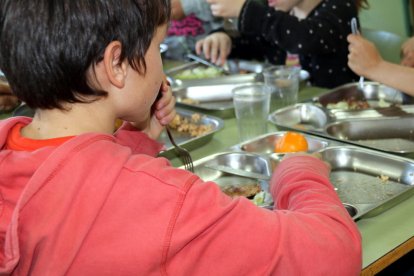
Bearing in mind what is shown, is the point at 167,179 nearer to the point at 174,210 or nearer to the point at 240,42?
the point at 174,210

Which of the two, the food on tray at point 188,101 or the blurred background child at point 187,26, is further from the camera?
the blurred background child at point 187,26

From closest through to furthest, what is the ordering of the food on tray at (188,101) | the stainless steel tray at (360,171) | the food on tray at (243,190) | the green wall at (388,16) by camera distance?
1. the stainless steel tray at (360,171)
2. the food on tray at (243,190)
3. the food on tray at (188,101)
4. the green wall at (388,16)

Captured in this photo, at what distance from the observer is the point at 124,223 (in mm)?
668

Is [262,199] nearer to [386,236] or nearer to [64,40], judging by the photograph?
[386,236]

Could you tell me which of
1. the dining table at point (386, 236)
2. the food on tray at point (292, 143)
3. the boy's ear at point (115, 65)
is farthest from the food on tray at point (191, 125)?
the boy's ear at point (115, 65)

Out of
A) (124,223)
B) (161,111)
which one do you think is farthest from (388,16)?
(124,223)

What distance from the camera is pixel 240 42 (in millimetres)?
2320

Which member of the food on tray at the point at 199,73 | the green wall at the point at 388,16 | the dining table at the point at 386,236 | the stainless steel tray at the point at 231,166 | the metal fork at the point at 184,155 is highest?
the dining table at the point at 386,236

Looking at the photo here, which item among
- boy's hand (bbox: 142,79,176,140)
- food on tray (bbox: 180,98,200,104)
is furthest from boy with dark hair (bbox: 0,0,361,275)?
food on tray (bbox: 180,98,200,104)

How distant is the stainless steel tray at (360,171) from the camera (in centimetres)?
102

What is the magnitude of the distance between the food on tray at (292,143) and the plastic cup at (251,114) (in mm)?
130

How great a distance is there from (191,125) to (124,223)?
0.88 m

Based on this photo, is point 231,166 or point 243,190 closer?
point 243,190

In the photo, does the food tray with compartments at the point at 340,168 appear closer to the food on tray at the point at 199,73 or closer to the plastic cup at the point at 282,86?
the plastic cup at the point at 282,86
